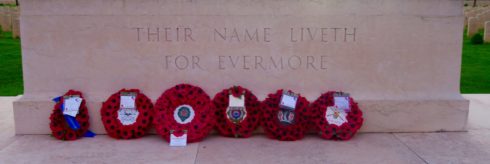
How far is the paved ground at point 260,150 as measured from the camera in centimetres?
402

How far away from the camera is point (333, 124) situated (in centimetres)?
462

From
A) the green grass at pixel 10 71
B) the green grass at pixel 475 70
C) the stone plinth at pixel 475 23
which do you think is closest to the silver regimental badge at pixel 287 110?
the green grass at pixel 475 70

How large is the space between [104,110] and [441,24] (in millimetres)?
3416

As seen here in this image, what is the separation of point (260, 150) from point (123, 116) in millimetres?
1379

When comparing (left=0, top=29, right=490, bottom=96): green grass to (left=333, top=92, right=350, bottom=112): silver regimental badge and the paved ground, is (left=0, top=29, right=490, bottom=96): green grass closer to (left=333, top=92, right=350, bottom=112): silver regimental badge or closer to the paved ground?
the paved ground

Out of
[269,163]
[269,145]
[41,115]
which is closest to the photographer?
[269,163]

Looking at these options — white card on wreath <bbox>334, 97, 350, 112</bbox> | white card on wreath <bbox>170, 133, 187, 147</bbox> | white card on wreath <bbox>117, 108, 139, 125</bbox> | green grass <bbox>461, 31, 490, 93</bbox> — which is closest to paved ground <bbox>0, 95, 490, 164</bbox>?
white card on wreath <bbox>170, 133, 187, 147</bbox>

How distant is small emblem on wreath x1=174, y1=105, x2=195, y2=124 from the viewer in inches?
181

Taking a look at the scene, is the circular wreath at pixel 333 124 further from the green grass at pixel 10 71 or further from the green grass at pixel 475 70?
the green grass at pixel 10 71

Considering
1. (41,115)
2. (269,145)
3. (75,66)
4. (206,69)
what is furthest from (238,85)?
(41,115)

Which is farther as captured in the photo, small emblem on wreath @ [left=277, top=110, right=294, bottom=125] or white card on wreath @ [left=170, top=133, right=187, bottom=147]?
small emblem on wreath @ [left=277, top=110, right=294, bottom=125]

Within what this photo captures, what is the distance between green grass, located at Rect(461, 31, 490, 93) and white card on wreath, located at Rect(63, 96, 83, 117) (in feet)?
19.5

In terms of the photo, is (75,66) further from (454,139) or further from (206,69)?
(454,139)

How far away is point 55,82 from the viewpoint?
15.8 ft
